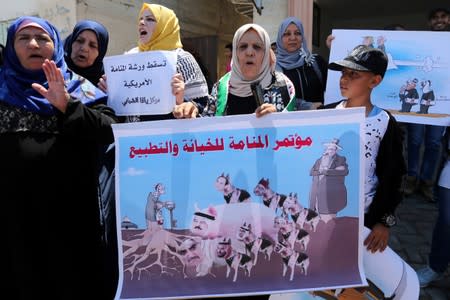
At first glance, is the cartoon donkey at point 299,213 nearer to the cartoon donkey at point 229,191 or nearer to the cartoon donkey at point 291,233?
the cartoon donkey at point 291,233

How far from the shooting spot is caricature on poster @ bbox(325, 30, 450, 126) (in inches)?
123

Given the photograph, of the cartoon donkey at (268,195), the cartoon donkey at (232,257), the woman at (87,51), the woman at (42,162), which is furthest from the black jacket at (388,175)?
the woman at (87,51)

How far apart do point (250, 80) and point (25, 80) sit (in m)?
1.17

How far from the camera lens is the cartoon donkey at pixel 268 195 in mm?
1959

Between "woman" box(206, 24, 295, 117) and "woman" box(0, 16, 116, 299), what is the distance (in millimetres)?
652

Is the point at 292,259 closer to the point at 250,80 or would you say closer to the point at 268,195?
the point at 268,195

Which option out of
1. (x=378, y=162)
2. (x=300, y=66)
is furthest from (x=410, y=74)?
(x=378, y=162)

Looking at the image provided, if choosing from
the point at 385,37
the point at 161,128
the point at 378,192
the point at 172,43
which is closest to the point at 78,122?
the point at 161,128

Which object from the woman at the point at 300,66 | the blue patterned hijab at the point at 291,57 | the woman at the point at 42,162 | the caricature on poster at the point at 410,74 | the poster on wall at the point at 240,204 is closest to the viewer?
the poster on wall at the point at 240,204

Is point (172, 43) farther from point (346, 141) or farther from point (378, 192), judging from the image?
point (378, 192)

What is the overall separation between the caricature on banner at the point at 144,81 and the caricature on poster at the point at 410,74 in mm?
1421

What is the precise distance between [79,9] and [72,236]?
192 inches

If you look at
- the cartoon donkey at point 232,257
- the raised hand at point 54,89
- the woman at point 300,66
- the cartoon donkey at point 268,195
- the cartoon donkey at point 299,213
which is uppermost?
the woman at point 300,66

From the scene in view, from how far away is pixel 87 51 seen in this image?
108 inches
